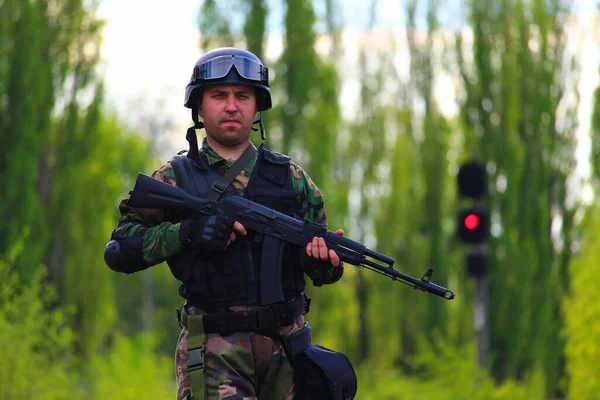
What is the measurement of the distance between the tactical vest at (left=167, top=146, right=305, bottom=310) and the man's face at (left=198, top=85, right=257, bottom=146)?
136 millimetres

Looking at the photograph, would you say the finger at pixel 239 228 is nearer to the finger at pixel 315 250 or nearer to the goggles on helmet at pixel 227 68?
the finger at pixel 315 250

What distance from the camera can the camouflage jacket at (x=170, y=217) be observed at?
4.57m

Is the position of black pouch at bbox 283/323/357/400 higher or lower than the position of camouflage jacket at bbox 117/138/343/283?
lower

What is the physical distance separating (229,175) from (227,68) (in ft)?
1.45

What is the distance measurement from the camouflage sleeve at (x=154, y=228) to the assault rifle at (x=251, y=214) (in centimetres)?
9

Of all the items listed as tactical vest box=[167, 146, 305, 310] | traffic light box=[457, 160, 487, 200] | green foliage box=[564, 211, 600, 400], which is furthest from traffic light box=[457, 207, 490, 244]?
tactical vest box=[167, 146, 305, 310]

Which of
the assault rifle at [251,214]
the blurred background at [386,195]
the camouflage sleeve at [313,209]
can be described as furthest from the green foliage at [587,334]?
the assault rifle at [251,214]

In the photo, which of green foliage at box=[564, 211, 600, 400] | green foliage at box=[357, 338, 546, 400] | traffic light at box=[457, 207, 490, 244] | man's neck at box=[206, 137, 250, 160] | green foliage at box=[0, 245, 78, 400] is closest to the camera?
man's neck at box=[206, 137, 250, 160]

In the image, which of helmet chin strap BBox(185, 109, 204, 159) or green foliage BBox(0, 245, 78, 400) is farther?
green foliage BBox(0, 245, 78, 400)

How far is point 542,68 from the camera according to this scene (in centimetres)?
2164

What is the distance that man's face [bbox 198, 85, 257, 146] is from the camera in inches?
186

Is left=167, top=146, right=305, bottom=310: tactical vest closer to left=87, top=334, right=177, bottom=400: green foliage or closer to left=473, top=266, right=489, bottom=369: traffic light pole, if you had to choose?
left=87, top=334, right=177, bottom=400: green foliage

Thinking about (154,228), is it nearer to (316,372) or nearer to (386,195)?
(316,372)

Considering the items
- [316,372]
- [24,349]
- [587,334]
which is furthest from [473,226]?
[316,372]
